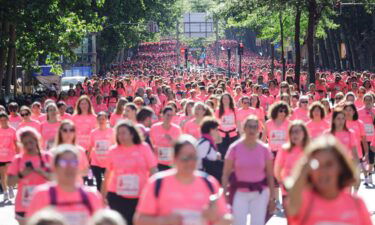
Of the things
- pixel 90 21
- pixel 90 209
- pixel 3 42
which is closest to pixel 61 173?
pixel 90 209

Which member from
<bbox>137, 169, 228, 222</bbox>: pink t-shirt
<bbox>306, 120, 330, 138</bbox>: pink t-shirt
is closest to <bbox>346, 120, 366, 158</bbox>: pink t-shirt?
<bbox>306, 120, 330, 138</bbox>: pink t-shirt

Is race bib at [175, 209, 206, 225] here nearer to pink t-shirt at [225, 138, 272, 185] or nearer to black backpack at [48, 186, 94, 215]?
black backpack at [48, 186, 94, 215]

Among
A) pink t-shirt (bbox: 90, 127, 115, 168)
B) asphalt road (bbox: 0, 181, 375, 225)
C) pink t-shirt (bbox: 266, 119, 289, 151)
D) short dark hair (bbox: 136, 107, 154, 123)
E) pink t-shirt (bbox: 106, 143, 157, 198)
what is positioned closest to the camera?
pink t-shirt (bbox: 106, 143, 157, 198)

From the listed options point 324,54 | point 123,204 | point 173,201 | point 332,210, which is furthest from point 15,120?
point 324,54

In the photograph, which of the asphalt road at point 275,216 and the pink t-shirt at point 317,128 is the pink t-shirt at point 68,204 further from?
the pink t-shirt at point 317,128

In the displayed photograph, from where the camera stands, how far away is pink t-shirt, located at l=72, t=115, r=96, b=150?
556 inches

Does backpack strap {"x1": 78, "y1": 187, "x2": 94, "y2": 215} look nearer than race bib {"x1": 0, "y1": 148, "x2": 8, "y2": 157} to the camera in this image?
Yes

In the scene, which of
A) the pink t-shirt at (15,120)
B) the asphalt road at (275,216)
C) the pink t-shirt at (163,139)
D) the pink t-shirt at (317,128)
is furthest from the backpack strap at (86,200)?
the pink t-shirt at (15,120)

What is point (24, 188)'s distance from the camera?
9133mm

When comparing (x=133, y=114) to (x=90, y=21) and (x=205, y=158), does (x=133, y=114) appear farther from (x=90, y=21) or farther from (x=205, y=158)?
(x=90, y=21)

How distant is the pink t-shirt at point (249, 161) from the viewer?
30.4 feet

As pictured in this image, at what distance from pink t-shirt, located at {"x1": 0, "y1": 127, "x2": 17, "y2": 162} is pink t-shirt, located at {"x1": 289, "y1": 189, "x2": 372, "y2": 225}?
30.8 ft

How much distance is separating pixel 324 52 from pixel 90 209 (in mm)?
76413

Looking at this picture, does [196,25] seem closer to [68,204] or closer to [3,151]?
[3,151]
